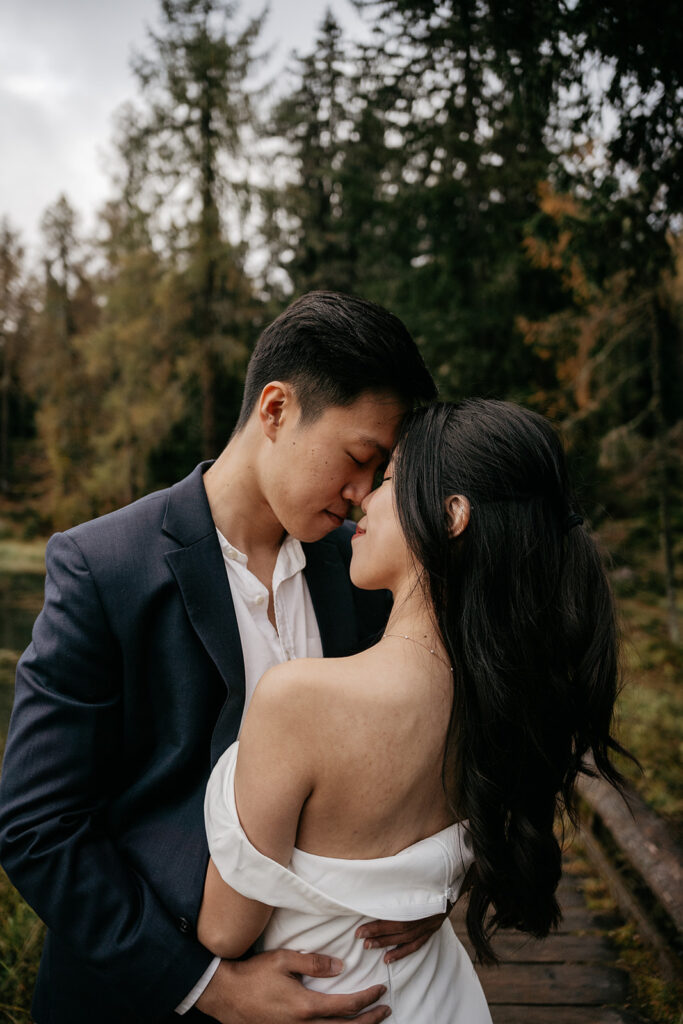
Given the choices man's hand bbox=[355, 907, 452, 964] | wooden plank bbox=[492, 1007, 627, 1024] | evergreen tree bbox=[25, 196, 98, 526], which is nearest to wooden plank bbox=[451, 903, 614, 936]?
wooden plank bbox=[492, 1007, 627, 1024]

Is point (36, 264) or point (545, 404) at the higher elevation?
point (36, 264)

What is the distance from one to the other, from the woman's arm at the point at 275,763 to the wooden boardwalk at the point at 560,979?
1868 millimetres

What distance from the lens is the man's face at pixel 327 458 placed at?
6.99ft

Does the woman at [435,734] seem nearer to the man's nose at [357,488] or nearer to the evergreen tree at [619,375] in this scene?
the man's nose at [357,488]

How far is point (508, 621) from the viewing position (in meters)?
1.71

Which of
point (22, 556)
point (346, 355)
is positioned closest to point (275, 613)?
point (346, 355)

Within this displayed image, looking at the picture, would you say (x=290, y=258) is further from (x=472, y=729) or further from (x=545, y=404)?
(x=472, y=729)

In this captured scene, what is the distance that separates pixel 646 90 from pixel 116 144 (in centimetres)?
1496

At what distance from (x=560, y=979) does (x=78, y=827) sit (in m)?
2.29

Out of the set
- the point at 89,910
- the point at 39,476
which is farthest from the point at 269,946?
the point at 39,476

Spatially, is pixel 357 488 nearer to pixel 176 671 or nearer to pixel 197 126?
pixel 176 671

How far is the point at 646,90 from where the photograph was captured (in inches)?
117

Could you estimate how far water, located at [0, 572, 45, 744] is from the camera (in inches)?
359

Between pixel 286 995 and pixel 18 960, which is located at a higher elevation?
pixel 286 995
